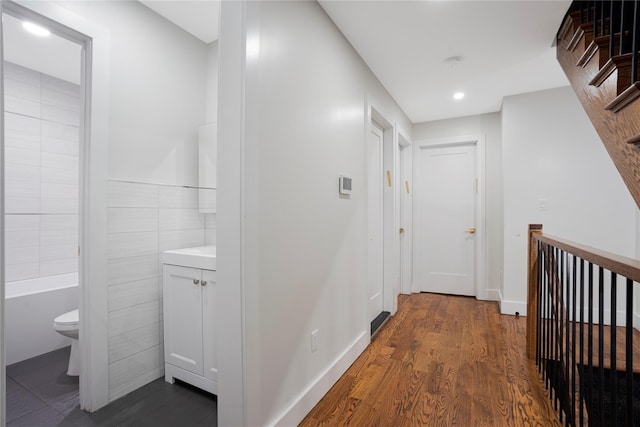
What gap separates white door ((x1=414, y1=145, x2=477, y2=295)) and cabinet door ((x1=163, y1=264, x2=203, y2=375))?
3363 millimetres

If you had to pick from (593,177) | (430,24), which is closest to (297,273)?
(430,24)

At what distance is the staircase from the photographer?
135 centimetres

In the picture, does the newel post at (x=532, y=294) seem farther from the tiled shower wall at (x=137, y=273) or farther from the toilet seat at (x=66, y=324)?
the toilet seat at (x=66, y=324)

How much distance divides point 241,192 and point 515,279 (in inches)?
134

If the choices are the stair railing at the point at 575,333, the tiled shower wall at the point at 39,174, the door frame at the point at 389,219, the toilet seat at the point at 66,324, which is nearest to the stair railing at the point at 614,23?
the stair railing at the point at 575,333

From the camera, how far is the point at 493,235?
396 centimetres

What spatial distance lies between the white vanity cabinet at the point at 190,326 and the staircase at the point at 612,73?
7.13ft

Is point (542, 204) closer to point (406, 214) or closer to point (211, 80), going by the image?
point (406, 214)

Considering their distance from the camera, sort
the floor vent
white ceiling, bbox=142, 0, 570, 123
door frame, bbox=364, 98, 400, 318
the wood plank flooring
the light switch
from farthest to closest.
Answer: door frame, bbox=364, 98, 400, 318 → the light switch → the floor vent → white ceiling, bbox=142, 0, 570, 123 → the wood plank flooring

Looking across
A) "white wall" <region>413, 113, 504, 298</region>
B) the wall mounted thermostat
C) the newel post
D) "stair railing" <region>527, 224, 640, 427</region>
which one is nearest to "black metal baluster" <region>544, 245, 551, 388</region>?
"stair railing" <region>527, 224, 640, 427</region>

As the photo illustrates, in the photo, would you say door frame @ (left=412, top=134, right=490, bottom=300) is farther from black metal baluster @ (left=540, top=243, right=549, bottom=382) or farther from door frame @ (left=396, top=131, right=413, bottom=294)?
black metal baluster @ (left=540, top=243, right=549, bottom=382)

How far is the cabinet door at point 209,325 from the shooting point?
1791 millimetres

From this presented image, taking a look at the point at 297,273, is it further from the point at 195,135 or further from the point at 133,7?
the point at 133,7

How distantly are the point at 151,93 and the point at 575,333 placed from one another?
2.85 meters
